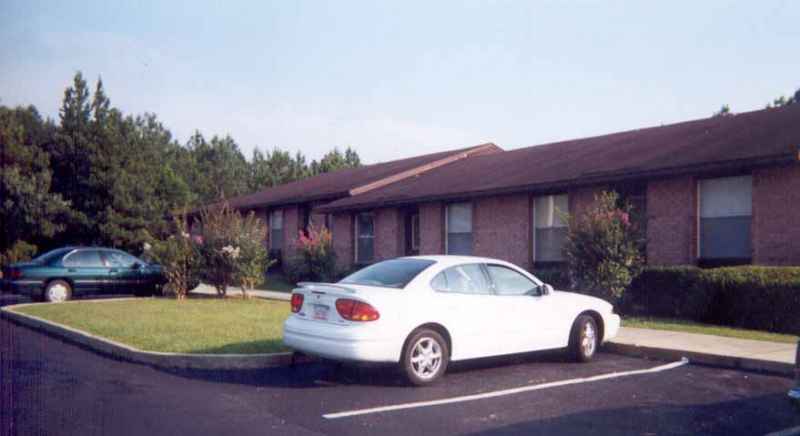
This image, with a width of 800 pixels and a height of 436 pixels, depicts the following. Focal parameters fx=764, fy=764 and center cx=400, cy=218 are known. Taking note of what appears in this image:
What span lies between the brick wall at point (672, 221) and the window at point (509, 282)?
7.15 m

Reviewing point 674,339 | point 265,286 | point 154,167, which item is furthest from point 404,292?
point 154,167

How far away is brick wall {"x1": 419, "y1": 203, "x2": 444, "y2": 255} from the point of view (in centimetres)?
2206

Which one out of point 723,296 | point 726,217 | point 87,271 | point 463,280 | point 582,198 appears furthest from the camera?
point 87,271

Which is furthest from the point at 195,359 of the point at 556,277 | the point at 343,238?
the point at 343,238

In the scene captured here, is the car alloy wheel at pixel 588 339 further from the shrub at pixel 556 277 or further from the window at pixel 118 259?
the window at pixel 118 259

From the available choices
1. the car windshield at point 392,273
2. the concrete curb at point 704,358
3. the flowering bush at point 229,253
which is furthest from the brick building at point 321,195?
the car windshield at point 392,273

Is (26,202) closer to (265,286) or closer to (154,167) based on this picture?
(154,167)

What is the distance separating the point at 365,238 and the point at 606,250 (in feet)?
38.9

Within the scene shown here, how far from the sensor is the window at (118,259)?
2000 centimetres

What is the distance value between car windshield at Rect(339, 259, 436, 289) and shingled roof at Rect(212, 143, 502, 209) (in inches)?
674

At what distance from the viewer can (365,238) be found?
25.7 meters

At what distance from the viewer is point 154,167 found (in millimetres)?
41781

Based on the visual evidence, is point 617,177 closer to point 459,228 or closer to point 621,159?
point 621,159

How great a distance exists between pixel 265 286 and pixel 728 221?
14.3 metres
